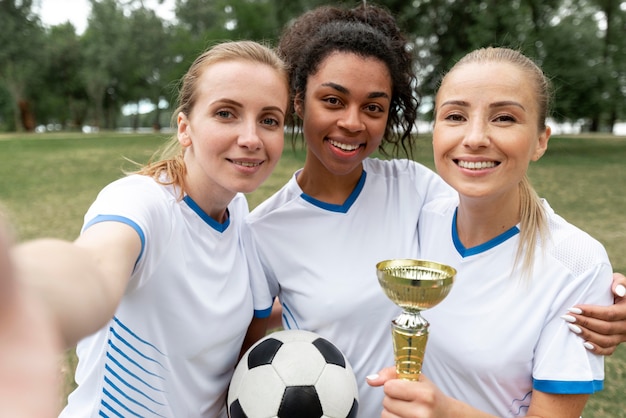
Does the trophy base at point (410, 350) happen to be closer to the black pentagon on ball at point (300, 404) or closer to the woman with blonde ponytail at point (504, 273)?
the woman with blonde ponytail at point (504, 273)

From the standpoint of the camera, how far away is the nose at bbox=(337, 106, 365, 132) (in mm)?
2016

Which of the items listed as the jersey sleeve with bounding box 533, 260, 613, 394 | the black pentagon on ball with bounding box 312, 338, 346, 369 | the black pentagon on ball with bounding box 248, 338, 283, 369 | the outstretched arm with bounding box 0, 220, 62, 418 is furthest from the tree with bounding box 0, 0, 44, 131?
the outstretched arm with bounding box 0, 220, 62, 418

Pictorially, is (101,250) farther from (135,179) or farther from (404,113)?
(404,113)

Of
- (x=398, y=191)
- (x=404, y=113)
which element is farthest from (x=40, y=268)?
(x=404, y=113)

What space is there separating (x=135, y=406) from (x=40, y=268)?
1.14 metres

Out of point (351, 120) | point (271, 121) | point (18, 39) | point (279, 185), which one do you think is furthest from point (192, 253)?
point (18, 39)

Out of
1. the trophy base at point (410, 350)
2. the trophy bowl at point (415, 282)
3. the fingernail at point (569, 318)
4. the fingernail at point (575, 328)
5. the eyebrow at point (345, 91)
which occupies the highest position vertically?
the eyebrow at point (345, 91)

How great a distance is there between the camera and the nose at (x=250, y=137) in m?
1.79

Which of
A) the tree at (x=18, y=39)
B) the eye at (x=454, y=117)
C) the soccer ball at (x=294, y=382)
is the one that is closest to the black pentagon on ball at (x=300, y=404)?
the soccer ball at (x=294, y=382)

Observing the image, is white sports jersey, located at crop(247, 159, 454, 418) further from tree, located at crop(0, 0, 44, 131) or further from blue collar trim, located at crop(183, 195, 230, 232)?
tree, located at crop(0, 0, 44, 131)

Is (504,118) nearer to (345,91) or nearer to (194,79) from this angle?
(345,91)

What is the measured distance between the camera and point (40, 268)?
82 centimetres

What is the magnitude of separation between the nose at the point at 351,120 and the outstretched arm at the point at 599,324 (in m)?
0.98

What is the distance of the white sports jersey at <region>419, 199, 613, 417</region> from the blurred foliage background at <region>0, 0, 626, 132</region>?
85 centimetres
